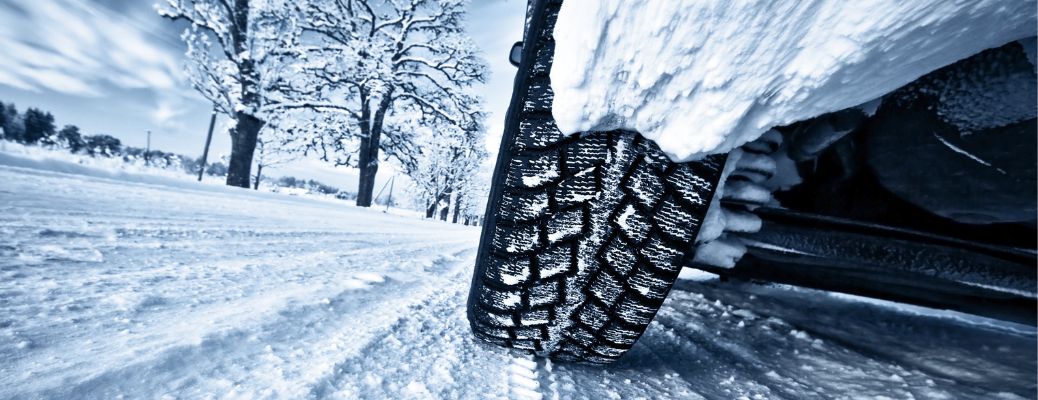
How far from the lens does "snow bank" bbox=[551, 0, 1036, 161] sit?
1.26ft

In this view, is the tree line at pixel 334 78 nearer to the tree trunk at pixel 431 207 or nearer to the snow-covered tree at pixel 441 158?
the snow-covered tree at pixel 441 158

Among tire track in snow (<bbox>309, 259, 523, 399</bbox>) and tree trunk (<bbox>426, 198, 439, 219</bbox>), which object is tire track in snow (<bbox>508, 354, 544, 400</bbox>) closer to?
tire track in snow (<bbox>309, 259, 523, 399</bbox>)

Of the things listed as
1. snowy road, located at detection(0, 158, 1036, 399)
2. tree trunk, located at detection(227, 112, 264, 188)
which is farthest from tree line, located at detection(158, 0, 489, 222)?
snowy road, located at detection(0, 158, 1036, 399)

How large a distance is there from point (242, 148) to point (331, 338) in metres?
9.67

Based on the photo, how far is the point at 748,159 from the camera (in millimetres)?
686

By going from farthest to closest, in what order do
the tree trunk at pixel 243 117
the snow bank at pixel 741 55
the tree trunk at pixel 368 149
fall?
1. the tree trunk at pixel 368 149
2. the tree trunk at pixel 243 117
3. the snow bank at pixel 741 55

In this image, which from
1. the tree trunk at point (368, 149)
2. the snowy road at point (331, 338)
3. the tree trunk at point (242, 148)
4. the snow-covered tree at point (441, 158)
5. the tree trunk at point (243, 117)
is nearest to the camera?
the snowy road at point (331, 338)

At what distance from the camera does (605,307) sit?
27.0 inches

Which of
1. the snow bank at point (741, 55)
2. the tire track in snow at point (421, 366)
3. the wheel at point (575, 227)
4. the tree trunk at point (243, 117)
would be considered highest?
the tree trunk at point (243, 117)

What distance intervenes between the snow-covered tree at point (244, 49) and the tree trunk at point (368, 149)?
1.92 metres

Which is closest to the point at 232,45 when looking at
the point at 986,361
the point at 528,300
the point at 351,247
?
the point at 351,247

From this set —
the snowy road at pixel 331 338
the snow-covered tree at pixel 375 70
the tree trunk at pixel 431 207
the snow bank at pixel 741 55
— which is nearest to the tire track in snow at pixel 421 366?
the snowy road at pixel 331 338

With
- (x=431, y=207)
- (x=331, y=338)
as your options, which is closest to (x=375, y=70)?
(x=331, y=338)

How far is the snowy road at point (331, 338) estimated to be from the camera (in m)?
0.53
